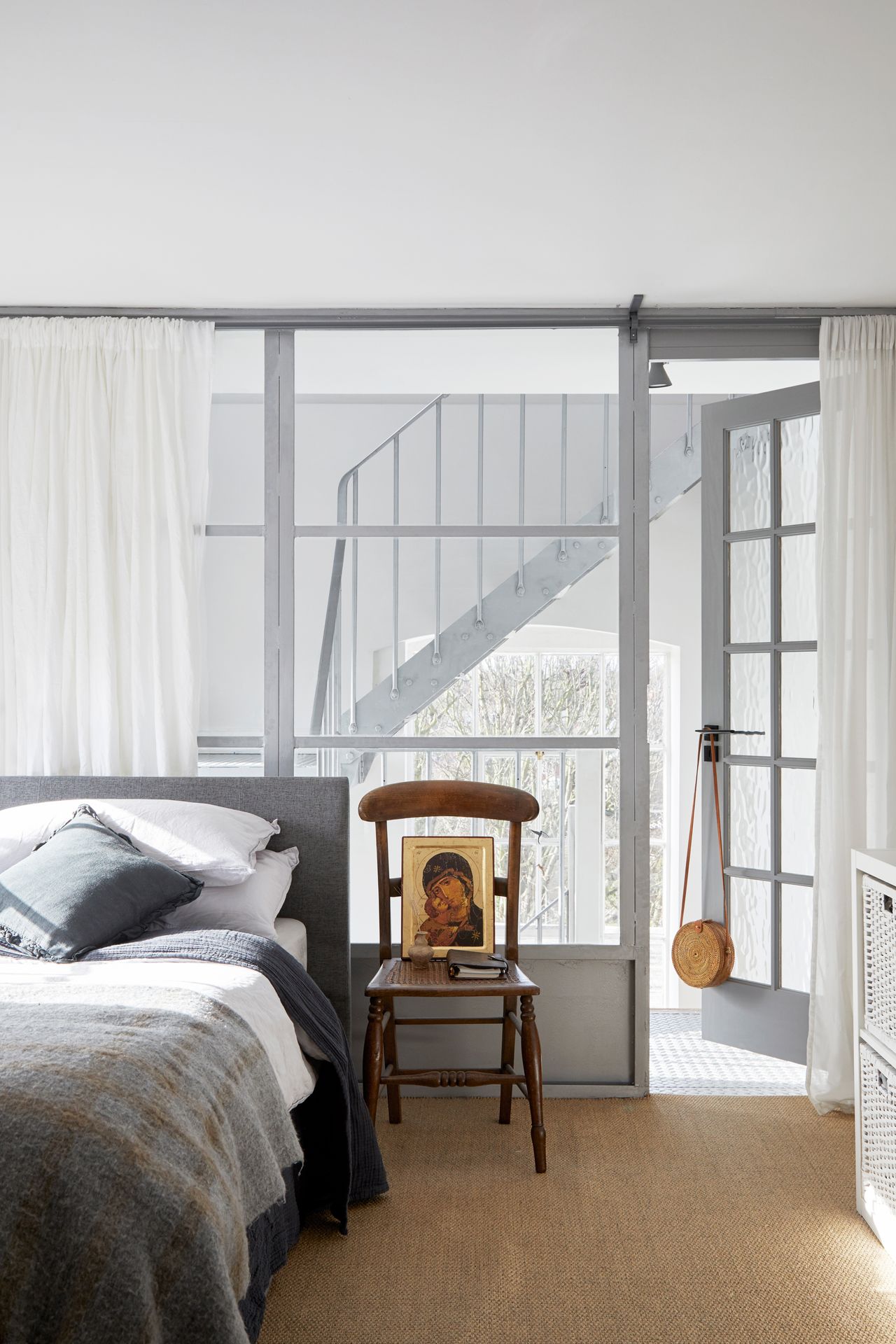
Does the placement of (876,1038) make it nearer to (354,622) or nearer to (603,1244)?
(603,1244)

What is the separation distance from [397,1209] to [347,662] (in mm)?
1624

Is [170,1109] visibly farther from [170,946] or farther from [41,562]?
[41,562]

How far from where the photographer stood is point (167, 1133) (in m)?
1.49

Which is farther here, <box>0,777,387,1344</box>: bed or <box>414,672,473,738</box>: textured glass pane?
<box>414,672,473,738</box>: textured glass pane

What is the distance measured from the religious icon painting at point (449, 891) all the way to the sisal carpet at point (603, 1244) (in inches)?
22.4

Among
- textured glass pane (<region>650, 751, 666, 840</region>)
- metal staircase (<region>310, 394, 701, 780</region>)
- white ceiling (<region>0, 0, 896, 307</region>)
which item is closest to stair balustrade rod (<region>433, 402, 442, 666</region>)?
metal staircase (<region>310, 394, 701, 780</region>)

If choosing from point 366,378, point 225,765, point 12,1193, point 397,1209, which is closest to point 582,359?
point 366,378

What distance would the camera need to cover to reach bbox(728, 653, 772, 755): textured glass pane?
3473 millimetres

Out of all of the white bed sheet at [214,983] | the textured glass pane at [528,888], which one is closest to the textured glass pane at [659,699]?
the textured glass pane at [528,888]

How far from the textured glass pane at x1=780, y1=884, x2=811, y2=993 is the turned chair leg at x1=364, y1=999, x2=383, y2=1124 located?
56.9 inches

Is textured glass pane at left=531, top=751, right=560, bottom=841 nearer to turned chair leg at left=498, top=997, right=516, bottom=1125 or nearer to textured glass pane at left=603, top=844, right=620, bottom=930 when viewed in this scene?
textured glass pane at left=603, top=844, right=620, bottom=930

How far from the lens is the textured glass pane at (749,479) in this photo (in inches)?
138

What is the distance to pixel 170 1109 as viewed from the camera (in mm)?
1544

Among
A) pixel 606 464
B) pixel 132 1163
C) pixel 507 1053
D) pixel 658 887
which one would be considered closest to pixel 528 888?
pixel 507 1053
